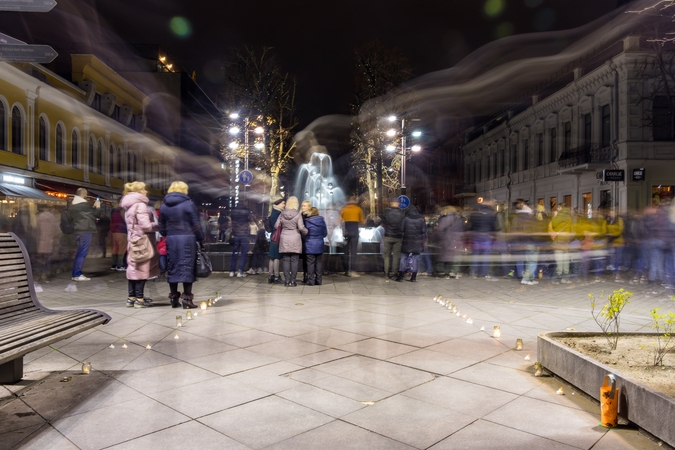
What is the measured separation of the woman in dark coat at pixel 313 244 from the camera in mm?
12352

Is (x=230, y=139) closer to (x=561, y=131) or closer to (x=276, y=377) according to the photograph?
(x=561, y=131)

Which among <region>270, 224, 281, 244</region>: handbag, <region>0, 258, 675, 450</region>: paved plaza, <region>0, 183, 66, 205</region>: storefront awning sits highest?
<region>0, 183, 66, 205</region>: storefront awning

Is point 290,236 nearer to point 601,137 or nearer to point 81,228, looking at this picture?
point 81,228

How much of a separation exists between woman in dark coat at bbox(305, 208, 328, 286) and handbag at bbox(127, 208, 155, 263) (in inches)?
166

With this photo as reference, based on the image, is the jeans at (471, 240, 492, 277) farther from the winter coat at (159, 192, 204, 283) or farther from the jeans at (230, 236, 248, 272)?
the winter coat at (159, 192, 204, 283)

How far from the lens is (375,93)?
36188mm

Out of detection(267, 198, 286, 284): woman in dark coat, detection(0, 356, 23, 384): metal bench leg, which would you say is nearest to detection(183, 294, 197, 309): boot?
detection(267, 198, 286, 284): woman in dark coat

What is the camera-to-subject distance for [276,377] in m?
5.07

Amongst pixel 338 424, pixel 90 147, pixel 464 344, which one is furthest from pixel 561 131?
pixel 338 424

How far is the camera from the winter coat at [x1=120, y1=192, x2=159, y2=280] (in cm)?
868

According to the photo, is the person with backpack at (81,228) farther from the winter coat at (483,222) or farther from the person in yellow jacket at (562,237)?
the person in yellow jacket at (562,237)

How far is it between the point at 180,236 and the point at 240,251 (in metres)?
5.72

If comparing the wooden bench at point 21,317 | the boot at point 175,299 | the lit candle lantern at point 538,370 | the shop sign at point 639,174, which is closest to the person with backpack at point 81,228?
the boot at point 175,299

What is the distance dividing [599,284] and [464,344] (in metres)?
8.06
